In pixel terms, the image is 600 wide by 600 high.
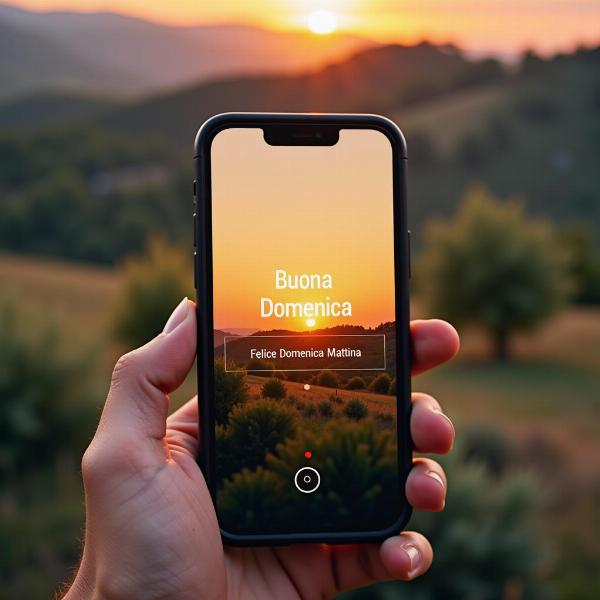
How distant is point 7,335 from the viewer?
12094 mm

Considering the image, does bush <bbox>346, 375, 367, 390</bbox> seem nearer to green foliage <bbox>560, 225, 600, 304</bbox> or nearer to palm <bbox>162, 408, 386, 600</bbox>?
palm <bbox>162, 408, 386, 600</bbox>

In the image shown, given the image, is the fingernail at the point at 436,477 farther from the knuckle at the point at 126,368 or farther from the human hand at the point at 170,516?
the knuckle at the point at 126,368

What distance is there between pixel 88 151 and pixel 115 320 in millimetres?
45124

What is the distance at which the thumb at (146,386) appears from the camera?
2617 mm

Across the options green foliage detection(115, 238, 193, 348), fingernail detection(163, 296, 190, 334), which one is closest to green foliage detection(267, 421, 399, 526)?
fingernail detection(163, 296, 190, 334)

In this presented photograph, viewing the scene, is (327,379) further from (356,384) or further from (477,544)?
(477,544)

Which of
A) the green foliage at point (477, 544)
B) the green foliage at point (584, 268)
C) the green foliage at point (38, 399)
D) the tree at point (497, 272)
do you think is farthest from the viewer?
the green foliage at point (584, 268)

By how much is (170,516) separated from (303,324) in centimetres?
66

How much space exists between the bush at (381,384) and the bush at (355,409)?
6cm

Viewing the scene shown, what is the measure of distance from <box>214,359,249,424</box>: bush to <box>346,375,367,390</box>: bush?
31 centimetres

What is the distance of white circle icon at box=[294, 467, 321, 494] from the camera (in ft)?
9.11

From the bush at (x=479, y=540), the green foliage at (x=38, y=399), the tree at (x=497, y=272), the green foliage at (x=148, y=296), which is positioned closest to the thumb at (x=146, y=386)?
the bush at (x=479, y=540)

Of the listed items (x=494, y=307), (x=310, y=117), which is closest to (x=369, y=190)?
(x=310, y=117)

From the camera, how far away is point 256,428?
2.77m
